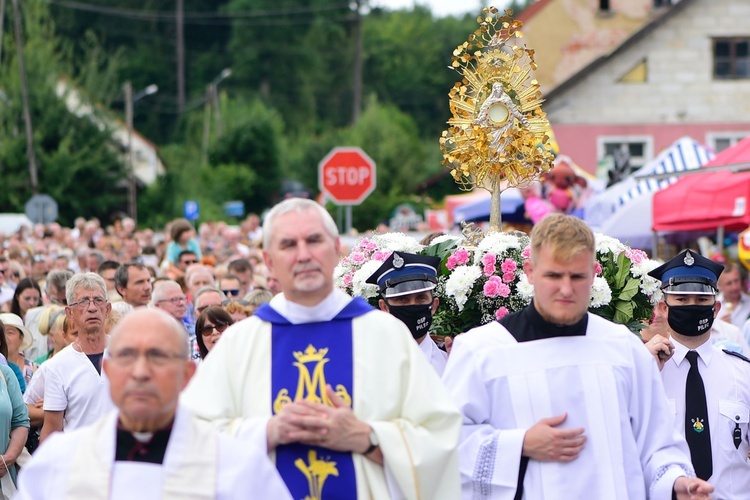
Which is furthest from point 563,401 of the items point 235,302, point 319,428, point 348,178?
point 348,178

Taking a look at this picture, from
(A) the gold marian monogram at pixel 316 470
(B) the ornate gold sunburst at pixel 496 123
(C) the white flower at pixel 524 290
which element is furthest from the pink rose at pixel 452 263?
(A) the gold marian monogram at pixel 316 470

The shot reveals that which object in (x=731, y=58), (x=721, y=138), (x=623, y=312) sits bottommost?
(x=623, y=312)

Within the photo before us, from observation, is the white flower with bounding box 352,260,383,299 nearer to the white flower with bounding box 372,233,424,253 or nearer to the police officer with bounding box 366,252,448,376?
the white flower with bounding box 372,233,424,253

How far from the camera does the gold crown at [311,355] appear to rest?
4.75 metres

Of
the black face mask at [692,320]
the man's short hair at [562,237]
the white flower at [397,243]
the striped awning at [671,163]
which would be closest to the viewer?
the man's short hair at [562,237]

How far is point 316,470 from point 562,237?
3.94 ft

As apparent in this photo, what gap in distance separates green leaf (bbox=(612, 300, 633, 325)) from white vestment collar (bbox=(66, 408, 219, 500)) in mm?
3467

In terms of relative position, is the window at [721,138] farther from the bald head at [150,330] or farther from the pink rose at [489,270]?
the bald head at [150,330]

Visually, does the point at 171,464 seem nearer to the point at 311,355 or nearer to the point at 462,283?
the point at 311,355

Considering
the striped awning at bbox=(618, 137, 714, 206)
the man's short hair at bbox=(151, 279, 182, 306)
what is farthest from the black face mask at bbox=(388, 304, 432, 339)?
the striped awning at bbox=(618, 137, 714, 206)

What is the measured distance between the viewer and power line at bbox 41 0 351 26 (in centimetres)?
7031

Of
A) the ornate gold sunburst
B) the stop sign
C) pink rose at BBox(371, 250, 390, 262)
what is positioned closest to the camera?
pink rose at BBox(371, 250, 390, 262)

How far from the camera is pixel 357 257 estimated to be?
7930 mm

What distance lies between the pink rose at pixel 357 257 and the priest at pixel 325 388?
3.06m
